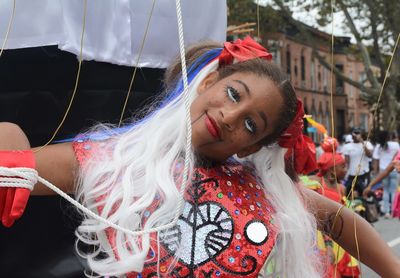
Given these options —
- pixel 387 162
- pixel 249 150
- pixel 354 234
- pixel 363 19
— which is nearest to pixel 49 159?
pixel 249 150

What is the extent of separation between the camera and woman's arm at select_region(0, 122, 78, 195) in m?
1.21

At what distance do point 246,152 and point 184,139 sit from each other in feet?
0.57

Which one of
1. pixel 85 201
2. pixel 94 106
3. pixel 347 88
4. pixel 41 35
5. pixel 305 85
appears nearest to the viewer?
pixel 85 201

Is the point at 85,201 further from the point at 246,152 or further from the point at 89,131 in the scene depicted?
the point at 246,152

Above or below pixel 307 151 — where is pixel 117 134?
above

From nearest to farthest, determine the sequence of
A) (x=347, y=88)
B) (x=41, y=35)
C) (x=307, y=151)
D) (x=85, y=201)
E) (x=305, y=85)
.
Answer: (x=85, y=201), (x=41, y=35), (x=307, y=151), (x=305, y=85), (x=347, y=88)

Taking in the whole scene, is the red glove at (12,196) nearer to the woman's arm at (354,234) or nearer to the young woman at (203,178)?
the young woman at (203,178)

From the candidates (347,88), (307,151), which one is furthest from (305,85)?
(307,151)

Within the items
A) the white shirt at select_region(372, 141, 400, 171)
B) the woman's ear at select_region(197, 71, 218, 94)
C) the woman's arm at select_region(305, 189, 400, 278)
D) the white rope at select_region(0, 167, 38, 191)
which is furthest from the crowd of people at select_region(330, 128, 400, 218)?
the white rope at select_region(0, 167, 38, 191)

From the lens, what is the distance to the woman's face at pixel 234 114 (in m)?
1.33

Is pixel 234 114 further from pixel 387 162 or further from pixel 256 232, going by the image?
pixel 387 162

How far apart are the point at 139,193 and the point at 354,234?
63 cm

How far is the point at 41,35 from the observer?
141cm

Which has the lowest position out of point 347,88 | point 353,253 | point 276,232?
point 347,88
